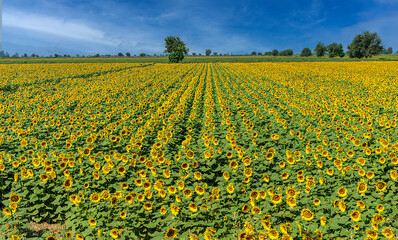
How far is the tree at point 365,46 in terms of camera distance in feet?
271

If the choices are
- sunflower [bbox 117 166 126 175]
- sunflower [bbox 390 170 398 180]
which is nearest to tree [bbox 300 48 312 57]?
sunflower [bbox 390 170 398 180]

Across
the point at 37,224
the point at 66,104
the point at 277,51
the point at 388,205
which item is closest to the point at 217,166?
the point at 388,205

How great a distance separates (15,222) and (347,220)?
5398 millimetres

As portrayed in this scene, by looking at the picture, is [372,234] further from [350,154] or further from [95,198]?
[95,198]

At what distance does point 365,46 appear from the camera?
279ft

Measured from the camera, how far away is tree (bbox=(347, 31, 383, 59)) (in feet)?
271

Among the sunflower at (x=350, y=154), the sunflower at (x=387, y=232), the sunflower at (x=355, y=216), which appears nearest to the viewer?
the sunflower at (x=387, y=232)

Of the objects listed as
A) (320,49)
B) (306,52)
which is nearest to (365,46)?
(320,49)

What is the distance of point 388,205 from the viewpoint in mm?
3859

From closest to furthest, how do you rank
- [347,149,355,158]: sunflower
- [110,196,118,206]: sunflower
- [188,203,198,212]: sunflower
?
[188,203,198,212]: sunflower, [110,196,118,206]: sunflower, [347,149,355,158]: sunflower

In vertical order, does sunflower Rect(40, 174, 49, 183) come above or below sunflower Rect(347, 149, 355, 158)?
below

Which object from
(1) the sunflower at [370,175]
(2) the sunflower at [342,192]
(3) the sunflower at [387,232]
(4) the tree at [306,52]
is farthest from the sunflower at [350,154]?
(4) the tree at [306,52]

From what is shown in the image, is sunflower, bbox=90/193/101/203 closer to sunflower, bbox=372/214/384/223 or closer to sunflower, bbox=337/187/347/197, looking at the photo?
sunflower, bbox=337/187/347/197

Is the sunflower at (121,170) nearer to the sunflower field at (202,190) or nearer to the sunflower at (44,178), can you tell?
the sunflower field at (202,190)
